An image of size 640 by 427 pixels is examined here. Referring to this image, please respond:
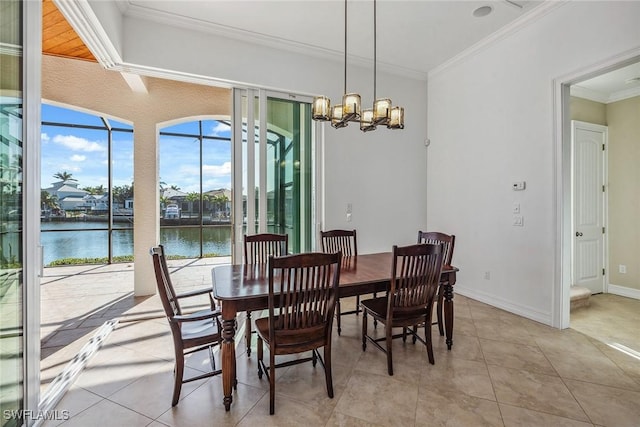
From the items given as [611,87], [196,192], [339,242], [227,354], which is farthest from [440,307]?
[196,192]

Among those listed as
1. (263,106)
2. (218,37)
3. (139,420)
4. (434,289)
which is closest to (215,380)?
(139,420)

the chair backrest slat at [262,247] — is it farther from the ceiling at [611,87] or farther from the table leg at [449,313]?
the ceiling at [611,87]

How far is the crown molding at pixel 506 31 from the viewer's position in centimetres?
306

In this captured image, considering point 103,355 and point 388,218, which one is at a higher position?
point 388,218

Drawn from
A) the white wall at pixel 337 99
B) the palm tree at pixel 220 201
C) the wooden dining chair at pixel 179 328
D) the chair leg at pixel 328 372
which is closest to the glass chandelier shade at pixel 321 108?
the white wall at pixel 337 99

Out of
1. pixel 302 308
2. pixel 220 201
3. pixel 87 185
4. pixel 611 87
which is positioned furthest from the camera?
pixel 220 201

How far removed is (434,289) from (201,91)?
4.49m

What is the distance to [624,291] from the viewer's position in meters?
4.25

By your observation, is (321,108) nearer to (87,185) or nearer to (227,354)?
(227,354)

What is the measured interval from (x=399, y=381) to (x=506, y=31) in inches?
160

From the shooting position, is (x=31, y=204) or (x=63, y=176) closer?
(x=31, y=204)

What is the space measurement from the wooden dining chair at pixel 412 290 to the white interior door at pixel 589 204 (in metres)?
3.27

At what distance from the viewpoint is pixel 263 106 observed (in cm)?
381

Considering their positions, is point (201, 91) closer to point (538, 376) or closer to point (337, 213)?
point (337, 213)
